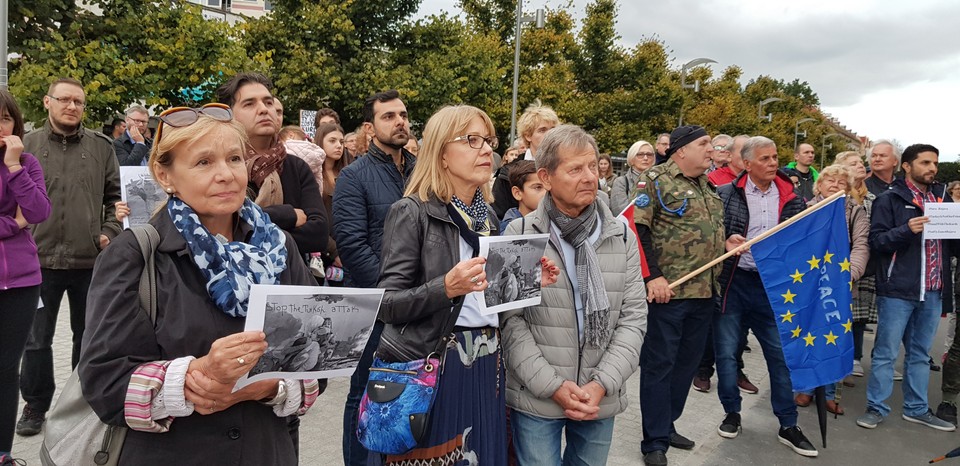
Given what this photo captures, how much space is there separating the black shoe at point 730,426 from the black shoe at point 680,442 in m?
0.42

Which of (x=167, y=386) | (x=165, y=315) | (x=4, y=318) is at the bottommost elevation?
(x=4, y=318)

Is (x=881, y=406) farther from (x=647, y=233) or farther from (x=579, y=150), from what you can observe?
(x=579, y=150)

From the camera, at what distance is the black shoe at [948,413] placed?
18.0ft

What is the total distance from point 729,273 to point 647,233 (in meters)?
1.10

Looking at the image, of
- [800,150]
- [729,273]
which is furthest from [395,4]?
[729,273]

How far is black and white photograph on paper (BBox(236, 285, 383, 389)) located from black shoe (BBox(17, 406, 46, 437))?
3.51 metres

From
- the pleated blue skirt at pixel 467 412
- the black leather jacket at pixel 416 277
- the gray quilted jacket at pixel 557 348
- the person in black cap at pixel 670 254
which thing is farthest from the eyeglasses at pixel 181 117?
the person in black cap at pixel 670 254

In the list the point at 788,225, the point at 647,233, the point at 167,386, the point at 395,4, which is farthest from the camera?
the point at 395,4

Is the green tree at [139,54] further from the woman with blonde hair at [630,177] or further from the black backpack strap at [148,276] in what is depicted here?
the black backpack strap at [148,276]

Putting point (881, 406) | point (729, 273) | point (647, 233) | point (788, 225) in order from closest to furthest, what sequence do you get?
point (647, 233), point (788, 225), point (729, 273), point (881, 406)

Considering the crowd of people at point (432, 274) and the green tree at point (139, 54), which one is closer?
the crowd of people at point (432, 274)

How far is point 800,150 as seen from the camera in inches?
353

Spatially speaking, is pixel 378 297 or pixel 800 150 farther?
pixel 800 150

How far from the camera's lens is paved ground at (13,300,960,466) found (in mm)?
4398
